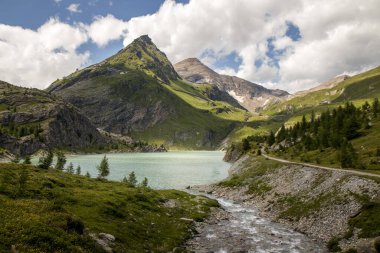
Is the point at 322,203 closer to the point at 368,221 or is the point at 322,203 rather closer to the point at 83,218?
the point at 368,221

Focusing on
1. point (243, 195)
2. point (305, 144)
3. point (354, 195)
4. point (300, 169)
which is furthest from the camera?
point (305, 144)

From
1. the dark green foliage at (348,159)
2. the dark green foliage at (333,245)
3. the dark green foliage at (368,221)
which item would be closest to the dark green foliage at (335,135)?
Answer: the dark green foliage at (348,159)

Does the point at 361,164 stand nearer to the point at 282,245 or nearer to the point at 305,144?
the point at 282,245

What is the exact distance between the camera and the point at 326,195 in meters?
56.9

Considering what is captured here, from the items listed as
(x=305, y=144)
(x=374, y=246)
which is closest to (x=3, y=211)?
(x=374, y=246)

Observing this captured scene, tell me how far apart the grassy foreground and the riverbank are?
14.7 metres

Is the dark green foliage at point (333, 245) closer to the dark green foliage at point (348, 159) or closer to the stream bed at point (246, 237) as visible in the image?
the stream bed at point (246, 237)

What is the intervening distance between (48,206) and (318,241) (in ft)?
115

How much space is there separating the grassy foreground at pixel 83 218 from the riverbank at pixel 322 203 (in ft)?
48.2

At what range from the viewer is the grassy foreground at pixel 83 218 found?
26094mm

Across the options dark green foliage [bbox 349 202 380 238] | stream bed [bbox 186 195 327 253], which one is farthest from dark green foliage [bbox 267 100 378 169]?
stream bed [bbox 186 195 327 253]

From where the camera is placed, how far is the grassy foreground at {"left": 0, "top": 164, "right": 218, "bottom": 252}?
1027 inches

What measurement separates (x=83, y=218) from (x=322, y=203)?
128ft

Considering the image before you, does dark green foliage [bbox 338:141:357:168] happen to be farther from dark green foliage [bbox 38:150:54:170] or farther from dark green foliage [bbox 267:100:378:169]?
dark green foliage [bbox 38:150:54:170]
